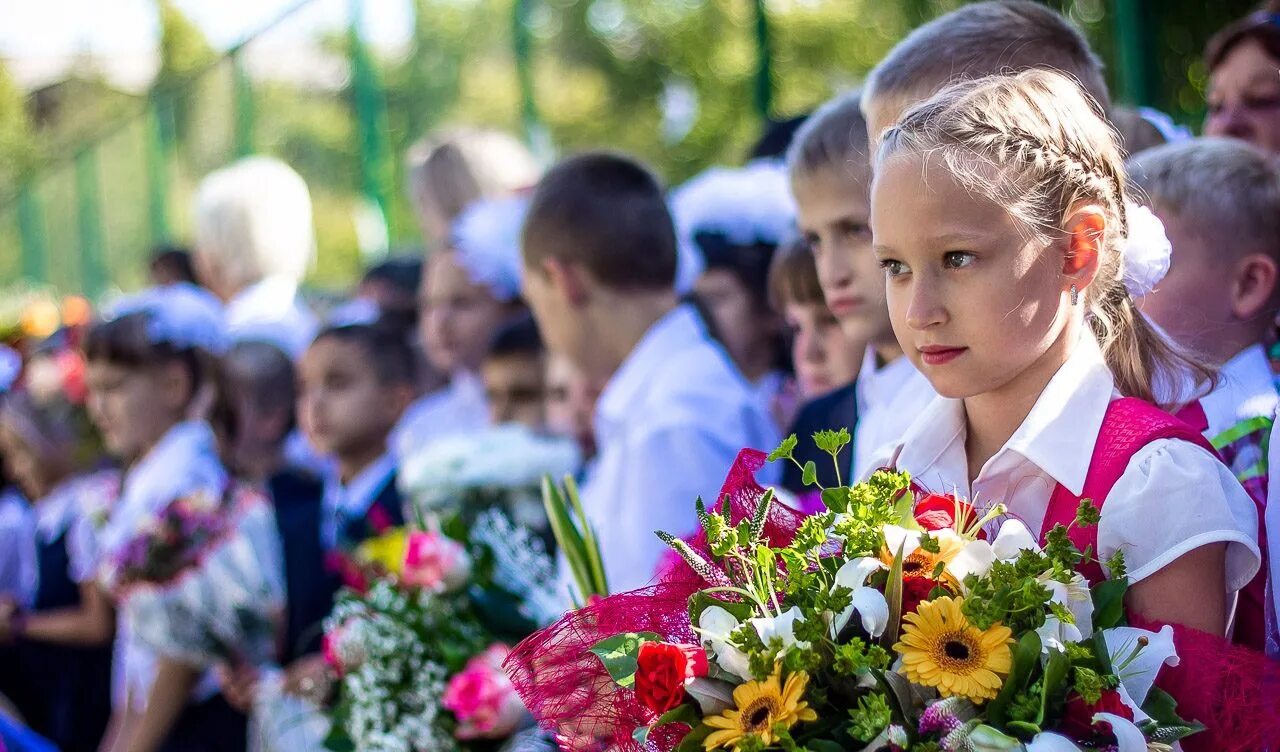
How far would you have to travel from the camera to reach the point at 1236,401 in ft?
8.14

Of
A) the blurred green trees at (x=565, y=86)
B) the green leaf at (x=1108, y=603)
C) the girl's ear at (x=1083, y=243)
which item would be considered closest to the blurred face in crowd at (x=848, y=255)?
the girl's ear at (x=1083, y=243)

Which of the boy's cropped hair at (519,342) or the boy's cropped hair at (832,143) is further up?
the boy's cropped hair at (832,143)

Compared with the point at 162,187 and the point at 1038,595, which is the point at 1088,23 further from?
the point at 162,187

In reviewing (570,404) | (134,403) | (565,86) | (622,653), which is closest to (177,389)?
(134,403)

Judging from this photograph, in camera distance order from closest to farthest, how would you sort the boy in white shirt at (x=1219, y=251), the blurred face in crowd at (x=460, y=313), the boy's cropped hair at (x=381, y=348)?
the boy in white shirt at (x=1219, y=251)
the boy's cropped hair at (x=381, y=348)
the blurred face in crowd at (x=460, y=313)

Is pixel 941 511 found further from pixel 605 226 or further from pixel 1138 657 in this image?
pixel 605 226

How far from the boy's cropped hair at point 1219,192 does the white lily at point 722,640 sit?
1409 mm

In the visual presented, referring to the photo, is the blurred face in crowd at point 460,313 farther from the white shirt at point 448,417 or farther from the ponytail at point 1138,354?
the ponytail at point 1138,354

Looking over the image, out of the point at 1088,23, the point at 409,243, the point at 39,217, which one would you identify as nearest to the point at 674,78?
the point at 409,243

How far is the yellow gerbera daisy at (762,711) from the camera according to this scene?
1.65 metres

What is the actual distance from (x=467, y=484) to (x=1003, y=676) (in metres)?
2.20

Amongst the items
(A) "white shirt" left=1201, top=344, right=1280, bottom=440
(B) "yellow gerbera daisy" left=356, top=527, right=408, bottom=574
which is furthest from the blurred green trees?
(B) "yellow gerbera daisy" left=356, top=527, right=408, bottom=574

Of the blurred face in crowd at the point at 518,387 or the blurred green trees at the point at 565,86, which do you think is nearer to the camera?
the blurred face in crowd at the point at 518,387

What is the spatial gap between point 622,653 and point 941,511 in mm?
455
